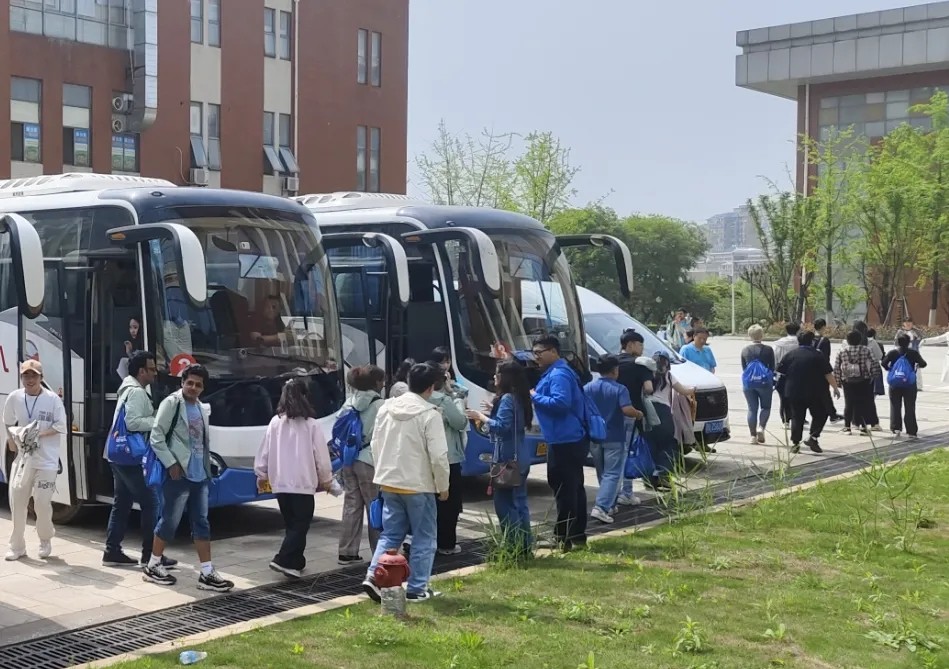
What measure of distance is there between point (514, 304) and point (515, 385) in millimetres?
3896

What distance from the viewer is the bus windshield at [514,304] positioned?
13.6m

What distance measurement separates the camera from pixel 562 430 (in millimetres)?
10312

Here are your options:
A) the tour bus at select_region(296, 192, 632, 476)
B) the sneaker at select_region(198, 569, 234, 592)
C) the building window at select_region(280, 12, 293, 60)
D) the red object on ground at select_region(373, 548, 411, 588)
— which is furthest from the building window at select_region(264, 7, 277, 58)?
the red object on ground at select_region(373, 548, 411, 588)

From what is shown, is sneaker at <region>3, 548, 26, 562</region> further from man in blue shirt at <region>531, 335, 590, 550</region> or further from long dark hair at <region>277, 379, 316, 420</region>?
man in blue shirt at <region>531, 335, 590, 550</region>

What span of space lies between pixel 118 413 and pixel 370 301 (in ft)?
15.2

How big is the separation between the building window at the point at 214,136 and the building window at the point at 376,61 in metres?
6.88

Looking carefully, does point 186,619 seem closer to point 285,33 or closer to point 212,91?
point 212,91

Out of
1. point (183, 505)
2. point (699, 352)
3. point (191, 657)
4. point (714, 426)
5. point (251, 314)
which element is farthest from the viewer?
point (699, 352)

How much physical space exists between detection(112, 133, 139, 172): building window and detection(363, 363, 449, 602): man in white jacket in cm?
3225

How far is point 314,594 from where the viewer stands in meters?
9.27

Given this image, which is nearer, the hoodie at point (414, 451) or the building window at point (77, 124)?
the hoodie at point (414, 451)

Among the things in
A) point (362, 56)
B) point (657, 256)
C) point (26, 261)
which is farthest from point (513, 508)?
point (657, 256)

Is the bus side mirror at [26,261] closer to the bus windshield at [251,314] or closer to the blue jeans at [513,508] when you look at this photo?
the bus windshield at [251,314]

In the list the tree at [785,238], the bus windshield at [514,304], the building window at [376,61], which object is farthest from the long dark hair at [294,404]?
the tree at [785,238]
